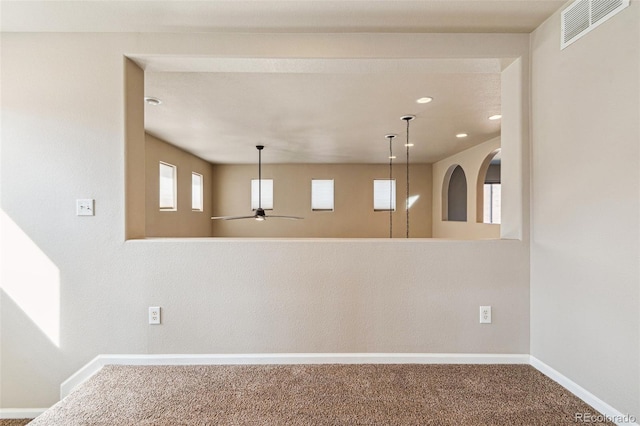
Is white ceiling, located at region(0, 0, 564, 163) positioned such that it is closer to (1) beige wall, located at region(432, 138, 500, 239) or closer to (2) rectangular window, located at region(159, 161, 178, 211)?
(1) beige wall, located at region(432, 138, 500, 239)

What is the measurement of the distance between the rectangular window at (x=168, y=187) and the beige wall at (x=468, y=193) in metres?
5.49

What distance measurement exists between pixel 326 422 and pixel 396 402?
0.44 meters

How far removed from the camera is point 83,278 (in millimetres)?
2182

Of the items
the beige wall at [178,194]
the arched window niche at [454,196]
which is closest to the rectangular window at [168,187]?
the beige wall at [178,194]

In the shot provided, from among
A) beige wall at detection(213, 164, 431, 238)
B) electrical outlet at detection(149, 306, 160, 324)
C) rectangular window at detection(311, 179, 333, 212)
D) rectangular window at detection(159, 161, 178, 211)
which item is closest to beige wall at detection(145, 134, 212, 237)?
rectangular window at detection(159, 161, 178, 211)

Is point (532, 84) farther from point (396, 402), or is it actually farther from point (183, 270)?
point (183, 270)

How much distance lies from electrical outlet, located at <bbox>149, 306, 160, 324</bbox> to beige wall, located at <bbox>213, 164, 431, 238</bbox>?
574cm

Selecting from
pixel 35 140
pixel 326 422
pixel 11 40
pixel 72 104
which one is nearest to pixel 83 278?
pixel 35 140

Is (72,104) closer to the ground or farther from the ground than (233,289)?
farther from the ground

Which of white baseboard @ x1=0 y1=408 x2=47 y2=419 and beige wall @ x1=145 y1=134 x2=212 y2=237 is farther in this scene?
beige wall @ x1=145 y1=134 x2=212 y2=237

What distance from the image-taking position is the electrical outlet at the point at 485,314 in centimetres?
222

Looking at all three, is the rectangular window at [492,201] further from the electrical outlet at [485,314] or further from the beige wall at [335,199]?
the electrical outlet at [485,314]

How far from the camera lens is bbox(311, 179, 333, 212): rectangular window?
798 centimetres

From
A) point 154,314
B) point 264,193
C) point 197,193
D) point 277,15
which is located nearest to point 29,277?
point 154,314
